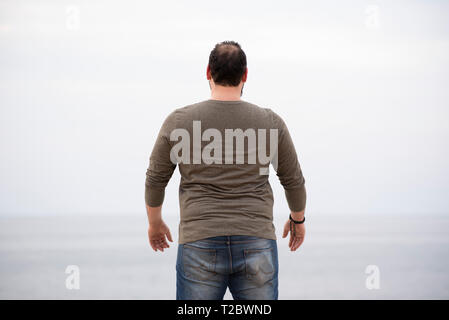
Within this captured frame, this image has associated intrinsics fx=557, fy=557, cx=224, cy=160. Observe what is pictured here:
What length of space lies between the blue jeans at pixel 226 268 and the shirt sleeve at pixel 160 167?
0.30 metres

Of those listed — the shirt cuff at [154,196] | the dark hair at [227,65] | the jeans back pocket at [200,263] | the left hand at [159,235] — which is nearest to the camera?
the jeans back pocket at [200,263]

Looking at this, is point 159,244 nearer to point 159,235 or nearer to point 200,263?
point 159,235

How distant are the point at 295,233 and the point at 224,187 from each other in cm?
57

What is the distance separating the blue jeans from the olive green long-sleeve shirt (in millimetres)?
35

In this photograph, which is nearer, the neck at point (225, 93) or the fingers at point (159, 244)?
the neck at point (225, 93)

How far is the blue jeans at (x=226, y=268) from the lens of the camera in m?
2.08

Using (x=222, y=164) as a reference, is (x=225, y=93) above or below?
above

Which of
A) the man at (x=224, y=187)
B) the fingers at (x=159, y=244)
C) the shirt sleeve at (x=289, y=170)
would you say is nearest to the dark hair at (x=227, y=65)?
the man at (x=224, y=187)

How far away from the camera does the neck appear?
2191 mm

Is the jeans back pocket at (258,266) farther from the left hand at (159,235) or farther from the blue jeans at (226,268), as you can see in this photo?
the left hand at (159,235)

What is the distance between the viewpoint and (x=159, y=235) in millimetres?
2467

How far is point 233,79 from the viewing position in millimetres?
2195

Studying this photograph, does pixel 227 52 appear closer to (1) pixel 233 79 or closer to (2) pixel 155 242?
(1) pixel 233 79

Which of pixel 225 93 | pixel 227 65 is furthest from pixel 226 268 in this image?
pixel 227 65
